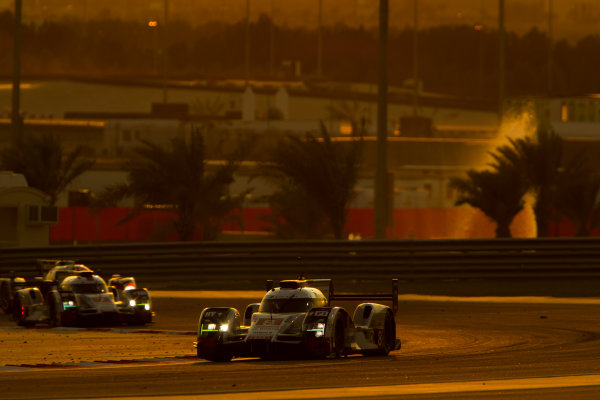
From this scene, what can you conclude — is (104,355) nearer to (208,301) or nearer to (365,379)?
(365,379)

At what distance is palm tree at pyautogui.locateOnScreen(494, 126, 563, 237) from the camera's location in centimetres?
4372

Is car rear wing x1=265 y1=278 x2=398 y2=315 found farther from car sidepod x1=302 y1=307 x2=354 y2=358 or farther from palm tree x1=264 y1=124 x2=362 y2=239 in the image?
palm tree x1=264 y1=124 x2=362 y2=239

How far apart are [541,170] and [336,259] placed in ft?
42.4

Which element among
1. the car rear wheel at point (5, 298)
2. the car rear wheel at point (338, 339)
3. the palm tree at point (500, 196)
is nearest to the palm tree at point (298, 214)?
the palm tree at point (500, 196)

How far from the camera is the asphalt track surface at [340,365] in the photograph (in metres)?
13.9

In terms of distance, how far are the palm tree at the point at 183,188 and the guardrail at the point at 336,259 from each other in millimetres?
5603

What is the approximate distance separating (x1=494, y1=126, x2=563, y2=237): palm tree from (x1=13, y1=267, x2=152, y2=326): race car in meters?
21.7

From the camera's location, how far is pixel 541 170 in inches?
1756

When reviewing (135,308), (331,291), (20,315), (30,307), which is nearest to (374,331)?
(331,291)

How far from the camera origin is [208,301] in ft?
99.3

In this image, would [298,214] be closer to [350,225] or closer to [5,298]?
[350,225]

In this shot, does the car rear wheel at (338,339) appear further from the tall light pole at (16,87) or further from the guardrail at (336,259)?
the tall light pole at (16,87)

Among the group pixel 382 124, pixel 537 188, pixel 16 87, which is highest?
pixel 16 87

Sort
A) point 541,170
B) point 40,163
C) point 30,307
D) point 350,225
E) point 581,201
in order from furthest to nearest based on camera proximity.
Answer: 1. point 350,225
2. point 581,201
3. point 40,163
4. point 541,170
5. point 30,307
